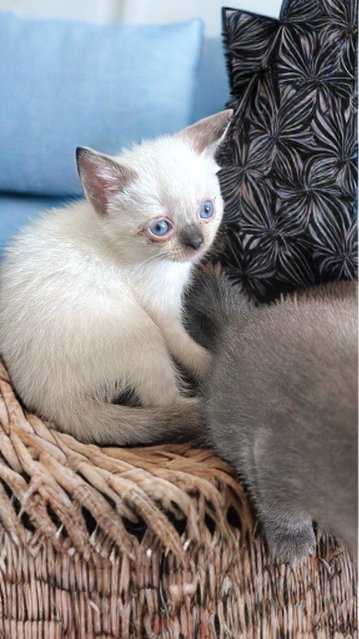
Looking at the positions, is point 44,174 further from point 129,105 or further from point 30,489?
point 30,489

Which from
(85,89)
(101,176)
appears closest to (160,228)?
(101,176)

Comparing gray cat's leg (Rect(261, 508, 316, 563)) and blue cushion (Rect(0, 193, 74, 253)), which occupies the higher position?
blue cushion (Rect(0, 193, 74, 253))

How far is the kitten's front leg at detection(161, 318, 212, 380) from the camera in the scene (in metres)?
1.23

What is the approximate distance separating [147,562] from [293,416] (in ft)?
0.95

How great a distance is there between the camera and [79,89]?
5.43 feet

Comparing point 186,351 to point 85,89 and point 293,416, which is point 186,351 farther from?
point 85,89

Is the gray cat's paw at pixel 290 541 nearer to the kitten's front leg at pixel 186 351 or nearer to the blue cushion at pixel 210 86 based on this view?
the kitten's front leg at pixel 186 351

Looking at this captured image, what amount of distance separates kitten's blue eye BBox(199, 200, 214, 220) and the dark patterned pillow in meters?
0.19

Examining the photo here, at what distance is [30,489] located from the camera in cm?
93

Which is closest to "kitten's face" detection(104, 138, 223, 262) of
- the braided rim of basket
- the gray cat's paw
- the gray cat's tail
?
the gray cat's tail

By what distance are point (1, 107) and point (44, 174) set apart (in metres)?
0.19

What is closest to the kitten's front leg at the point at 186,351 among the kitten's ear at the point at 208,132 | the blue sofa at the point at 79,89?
the kitten's ear at the point at 208,132

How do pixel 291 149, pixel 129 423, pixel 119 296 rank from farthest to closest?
pixel 291 149 < pixel 119 296 < pixel 129 423

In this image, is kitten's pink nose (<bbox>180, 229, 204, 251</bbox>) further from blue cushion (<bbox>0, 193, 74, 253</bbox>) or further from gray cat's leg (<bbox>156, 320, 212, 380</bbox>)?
blue cushion (<bbox>0, 193, 74, 253</bbox>)
